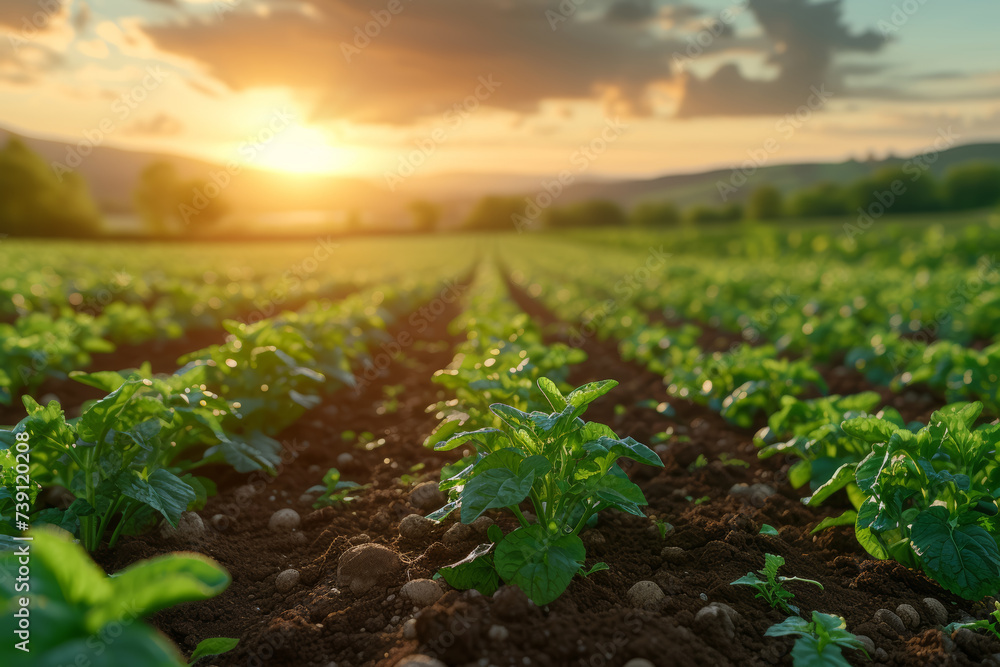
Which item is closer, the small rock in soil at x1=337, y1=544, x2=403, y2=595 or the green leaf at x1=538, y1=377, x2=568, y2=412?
the green leaf at x1=538, y1=377, x2=568, y2=412

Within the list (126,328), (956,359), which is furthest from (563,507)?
(126,328)

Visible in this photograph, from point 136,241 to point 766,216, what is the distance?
70224 mm

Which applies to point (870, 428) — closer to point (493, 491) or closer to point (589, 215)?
point (493, 491)

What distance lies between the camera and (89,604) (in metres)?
1.35

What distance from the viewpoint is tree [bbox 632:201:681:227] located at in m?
89.4

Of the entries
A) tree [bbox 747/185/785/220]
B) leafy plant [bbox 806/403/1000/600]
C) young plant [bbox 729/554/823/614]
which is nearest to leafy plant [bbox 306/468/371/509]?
young plant [bbox 729/554/823/614]

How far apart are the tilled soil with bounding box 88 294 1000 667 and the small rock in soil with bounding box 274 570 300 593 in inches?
1.1

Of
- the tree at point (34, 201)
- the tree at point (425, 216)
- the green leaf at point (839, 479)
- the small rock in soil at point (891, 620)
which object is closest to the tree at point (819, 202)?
the tree at point (425, 216)

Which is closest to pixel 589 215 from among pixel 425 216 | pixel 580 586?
pixel 425 216

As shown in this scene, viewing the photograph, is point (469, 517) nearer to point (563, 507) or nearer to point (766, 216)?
point (563, 507)

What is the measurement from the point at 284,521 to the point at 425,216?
101761 mm

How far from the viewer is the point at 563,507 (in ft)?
8.97

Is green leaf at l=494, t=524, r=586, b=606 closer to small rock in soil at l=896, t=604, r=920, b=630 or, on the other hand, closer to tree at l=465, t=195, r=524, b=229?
small rock in soil at l=896, t=604, r=920, b=630

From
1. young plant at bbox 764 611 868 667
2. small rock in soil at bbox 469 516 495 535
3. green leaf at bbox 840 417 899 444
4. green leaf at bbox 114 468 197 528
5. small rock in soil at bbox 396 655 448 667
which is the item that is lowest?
young plant at bbox 764 611 868 667
